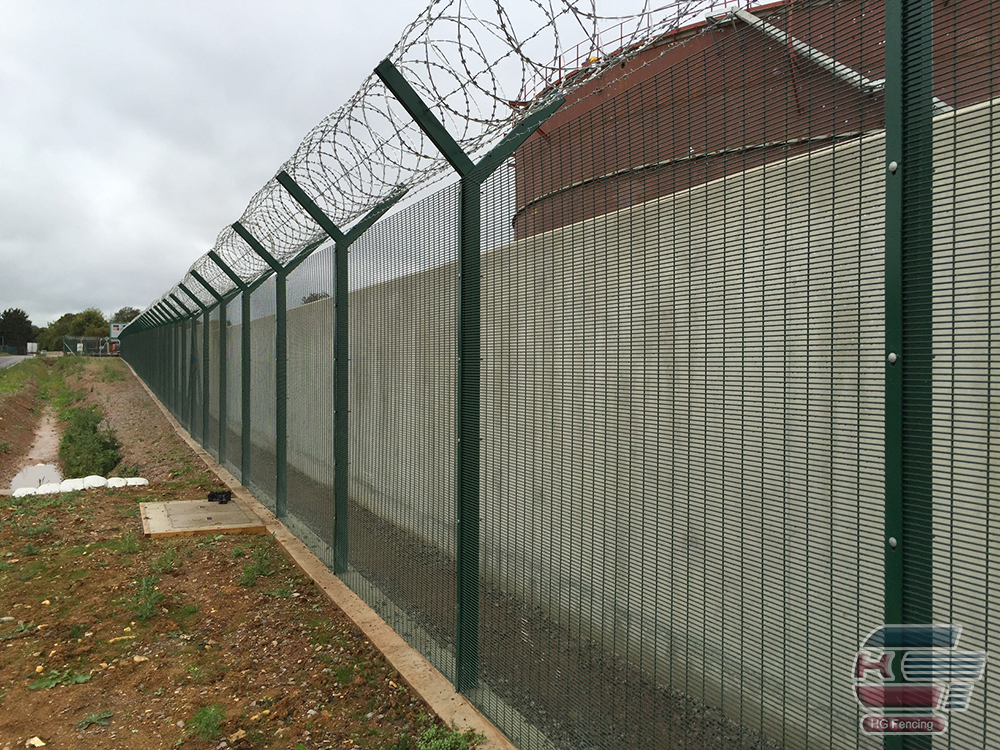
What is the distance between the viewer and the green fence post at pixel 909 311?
145cm

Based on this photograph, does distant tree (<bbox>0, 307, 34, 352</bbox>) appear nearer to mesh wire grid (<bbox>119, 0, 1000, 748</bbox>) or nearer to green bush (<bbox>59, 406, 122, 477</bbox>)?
green bush (<bbox>59, 406, 122, 477</bbox>)

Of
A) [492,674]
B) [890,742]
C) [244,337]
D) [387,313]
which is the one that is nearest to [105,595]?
[387,313]

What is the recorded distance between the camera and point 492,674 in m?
3.16

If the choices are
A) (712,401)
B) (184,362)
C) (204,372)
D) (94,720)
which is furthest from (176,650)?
(184,362)

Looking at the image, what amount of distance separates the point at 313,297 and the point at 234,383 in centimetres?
463

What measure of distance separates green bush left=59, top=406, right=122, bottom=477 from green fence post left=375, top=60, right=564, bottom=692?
40.6 ft

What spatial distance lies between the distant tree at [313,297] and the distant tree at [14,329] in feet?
446

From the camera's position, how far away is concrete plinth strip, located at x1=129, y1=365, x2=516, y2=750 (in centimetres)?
311

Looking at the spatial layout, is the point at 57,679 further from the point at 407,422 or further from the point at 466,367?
the point at 466,367

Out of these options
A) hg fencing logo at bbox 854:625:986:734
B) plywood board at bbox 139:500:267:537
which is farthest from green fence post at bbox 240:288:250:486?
hg fencing logo at bbox 854:625:986:734

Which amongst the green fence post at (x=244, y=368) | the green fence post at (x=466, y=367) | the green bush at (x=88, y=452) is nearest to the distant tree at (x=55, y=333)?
the green bush at (x=88, y=452)

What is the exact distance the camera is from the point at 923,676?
152 centimetres

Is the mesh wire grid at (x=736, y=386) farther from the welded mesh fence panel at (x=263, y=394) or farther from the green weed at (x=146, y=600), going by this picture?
the welded mesh fence panel at (x=263, y=394)

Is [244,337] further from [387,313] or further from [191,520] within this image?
[387,313]
